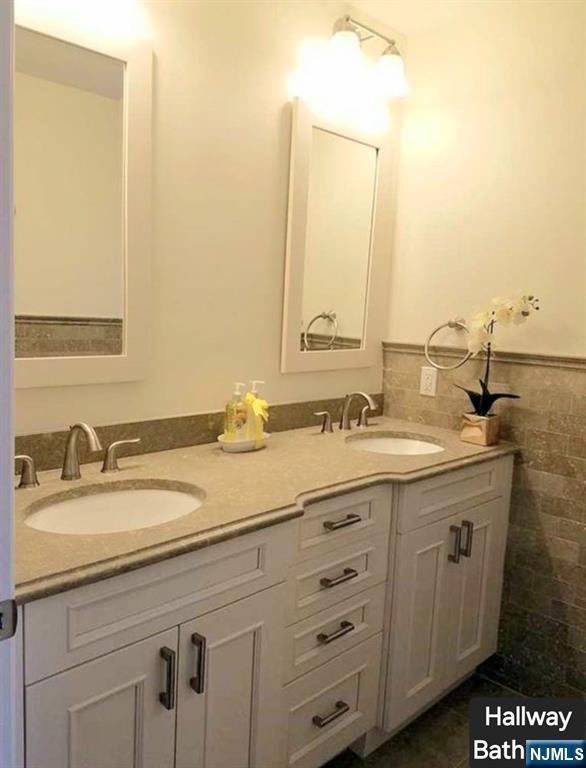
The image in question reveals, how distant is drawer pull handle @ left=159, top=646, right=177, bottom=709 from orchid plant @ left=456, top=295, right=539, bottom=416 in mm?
1385

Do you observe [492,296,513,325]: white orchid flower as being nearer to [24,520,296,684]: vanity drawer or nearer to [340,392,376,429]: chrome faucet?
[340,392,376,429]: chrome faucet

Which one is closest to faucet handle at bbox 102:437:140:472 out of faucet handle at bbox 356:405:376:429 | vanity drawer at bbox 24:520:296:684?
vanity drawer at bbox 24:520:296:684

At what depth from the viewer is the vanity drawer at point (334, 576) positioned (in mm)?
1496

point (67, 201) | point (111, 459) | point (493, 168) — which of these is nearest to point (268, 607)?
point (111, 459)

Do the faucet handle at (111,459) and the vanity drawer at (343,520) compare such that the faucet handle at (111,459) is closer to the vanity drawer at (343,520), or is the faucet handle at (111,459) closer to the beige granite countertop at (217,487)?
the beige granite countertop at (217,487)

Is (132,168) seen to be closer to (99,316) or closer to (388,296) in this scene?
(99,316)

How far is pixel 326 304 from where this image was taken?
2295 millimetres

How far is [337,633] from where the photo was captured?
1.61 metres

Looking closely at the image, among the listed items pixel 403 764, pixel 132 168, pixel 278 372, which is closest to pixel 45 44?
pixel 132 168

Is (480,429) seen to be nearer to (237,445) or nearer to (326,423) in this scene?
(326,423)

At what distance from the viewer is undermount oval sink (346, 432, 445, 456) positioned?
2.24 metres

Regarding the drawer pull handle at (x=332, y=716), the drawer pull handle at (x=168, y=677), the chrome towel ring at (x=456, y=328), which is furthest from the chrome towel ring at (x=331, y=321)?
the drawer pull handle at (x=168, y=677)

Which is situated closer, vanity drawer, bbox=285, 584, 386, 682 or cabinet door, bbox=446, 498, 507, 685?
vanity drawer, bbox=285, 584, 386, 682

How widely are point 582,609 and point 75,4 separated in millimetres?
2338
